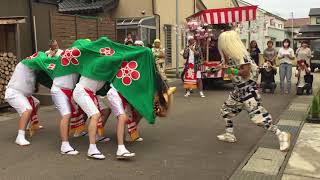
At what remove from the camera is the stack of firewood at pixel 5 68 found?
10.1 metres

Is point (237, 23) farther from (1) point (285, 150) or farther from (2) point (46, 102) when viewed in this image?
(1) point (285, 150)

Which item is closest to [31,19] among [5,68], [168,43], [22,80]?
[5,68]

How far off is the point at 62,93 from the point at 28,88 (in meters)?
0.95

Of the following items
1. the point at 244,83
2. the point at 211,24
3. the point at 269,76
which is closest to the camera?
the point at 244,83

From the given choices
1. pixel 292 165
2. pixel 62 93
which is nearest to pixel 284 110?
pixel 292 165

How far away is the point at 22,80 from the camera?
23.5 ft

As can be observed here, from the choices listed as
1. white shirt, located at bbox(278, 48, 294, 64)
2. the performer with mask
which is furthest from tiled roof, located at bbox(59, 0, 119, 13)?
the performer with mask

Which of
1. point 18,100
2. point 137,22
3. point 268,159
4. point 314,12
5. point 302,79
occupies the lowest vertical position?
point 268,159

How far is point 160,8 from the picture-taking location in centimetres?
2155

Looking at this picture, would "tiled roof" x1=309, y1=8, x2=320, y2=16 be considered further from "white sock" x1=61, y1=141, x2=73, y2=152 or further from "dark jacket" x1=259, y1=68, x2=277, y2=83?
"white sock" x1=61, y1=141, x2=73, y2=152

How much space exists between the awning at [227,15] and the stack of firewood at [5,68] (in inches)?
254

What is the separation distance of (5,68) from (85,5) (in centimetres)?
1101

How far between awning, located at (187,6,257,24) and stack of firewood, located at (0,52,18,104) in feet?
21.2

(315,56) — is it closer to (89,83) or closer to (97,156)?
(89,83)
